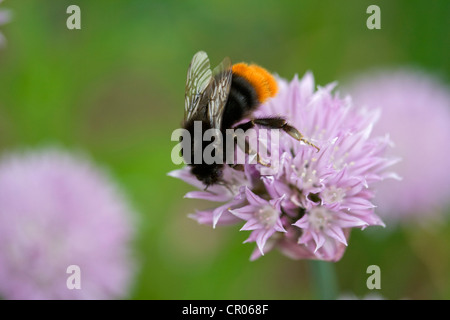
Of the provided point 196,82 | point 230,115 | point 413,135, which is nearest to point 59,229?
point 196,82

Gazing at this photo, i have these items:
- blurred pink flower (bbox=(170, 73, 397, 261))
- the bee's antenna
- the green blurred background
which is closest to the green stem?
blurred pink flower (bbox=(170, 73, 397, 261))

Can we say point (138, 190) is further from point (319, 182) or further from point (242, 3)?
point (319, 182)

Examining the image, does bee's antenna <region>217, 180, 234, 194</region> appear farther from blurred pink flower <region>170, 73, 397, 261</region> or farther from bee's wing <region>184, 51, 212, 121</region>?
bee's wing <region>184, 51, 212, 121</region>

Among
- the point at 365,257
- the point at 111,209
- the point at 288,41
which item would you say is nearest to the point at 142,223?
the point at 111,209

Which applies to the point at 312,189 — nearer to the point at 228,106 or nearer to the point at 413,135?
the point at 228,106

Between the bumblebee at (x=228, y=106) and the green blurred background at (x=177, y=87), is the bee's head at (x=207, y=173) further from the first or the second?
the green blurred background at (x=177, y=87)
